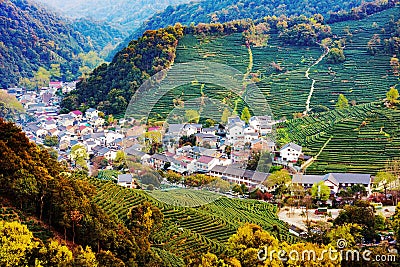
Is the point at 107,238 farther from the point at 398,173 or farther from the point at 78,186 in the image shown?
the point at 398,173

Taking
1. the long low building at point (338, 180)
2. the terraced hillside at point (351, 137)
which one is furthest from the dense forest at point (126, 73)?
the long low building at point (338, 180)

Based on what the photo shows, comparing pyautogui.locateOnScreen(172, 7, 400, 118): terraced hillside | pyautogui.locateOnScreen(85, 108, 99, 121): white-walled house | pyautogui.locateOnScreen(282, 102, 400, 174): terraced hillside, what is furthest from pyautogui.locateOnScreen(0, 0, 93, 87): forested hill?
pyautogui.locateOnScreen(282, 102, 400, 174): terraced hillside

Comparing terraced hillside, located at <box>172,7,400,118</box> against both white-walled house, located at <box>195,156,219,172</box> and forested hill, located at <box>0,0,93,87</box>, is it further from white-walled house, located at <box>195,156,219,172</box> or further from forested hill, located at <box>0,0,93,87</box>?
forested hill, located at <box>0,0,93,87</box>

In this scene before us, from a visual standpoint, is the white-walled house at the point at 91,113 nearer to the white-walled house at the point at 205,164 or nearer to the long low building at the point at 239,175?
the white-walled house at the point at 205,164

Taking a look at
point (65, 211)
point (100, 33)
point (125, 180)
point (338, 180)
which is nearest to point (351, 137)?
point (338, 180)

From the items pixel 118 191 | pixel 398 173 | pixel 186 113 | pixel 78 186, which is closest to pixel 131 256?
pixel 78 186
